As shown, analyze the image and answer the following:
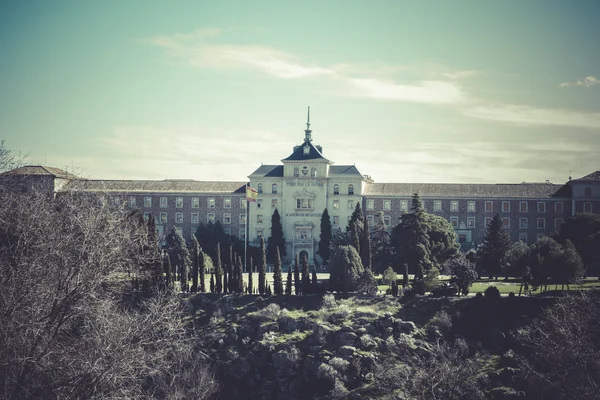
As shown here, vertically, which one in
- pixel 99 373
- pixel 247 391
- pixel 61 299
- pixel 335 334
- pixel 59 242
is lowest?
pixel 247 391

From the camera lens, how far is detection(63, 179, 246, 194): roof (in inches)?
3078

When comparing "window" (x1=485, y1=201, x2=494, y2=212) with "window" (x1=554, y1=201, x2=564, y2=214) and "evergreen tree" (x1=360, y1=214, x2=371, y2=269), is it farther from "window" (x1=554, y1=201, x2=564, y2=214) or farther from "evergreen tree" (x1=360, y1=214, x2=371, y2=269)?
"evergreen tree" (x1=360, y1=214, x2=371, y2=269)

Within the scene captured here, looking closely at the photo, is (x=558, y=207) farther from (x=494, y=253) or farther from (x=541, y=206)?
(x=494, y=253)

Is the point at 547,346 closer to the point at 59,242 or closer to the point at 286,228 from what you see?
the point at 59,242

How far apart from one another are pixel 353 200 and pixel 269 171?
9651mm

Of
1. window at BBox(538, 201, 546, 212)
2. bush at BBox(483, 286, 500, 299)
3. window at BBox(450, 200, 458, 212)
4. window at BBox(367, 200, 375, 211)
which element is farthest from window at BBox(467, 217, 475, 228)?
bush at BBox(483, 286, 500, 299)

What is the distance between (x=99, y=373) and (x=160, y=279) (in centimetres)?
3439

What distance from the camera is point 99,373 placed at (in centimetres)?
1702

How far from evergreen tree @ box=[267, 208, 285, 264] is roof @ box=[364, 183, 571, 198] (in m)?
10.2

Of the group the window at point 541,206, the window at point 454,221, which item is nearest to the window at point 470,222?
the window at point 454,221

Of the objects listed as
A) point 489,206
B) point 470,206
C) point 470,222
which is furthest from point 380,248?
point 489,206

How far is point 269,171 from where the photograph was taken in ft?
249

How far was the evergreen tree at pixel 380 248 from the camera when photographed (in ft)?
194

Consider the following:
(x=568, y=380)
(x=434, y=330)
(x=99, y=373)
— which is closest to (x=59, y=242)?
(x=99, y=373)
